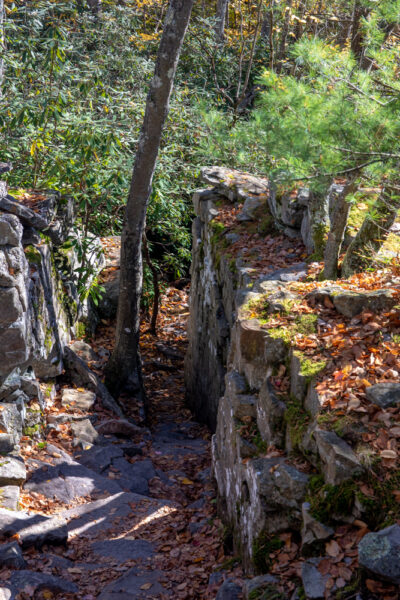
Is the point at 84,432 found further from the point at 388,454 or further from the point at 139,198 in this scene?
the point at 388,454

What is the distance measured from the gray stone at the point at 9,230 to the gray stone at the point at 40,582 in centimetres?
402

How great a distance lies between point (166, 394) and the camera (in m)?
11.2

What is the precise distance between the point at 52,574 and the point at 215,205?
283 inches

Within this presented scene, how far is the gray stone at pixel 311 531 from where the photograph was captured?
3.49m

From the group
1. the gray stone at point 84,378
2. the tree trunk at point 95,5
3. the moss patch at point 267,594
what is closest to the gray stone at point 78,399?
the gray stone at point 84,378

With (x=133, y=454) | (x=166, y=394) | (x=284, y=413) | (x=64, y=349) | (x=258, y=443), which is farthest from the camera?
(x=166, y=394)

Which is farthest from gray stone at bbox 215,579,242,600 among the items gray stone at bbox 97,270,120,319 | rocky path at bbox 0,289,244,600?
gray stone at bbox 97,270,120,319

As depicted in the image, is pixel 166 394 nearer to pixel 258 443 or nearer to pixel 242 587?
pixel 258 443

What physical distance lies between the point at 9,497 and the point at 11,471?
0.42 m

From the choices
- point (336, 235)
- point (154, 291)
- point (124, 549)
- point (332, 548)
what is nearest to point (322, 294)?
point (336, 235)

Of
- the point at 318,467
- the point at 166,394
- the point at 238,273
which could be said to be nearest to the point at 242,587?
the point at 318,467

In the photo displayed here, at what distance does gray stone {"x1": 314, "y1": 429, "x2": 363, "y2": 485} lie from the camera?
3.57 m

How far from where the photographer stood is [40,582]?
421 centimetres

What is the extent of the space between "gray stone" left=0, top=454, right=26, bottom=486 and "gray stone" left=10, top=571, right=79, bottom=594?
61.8 inches
